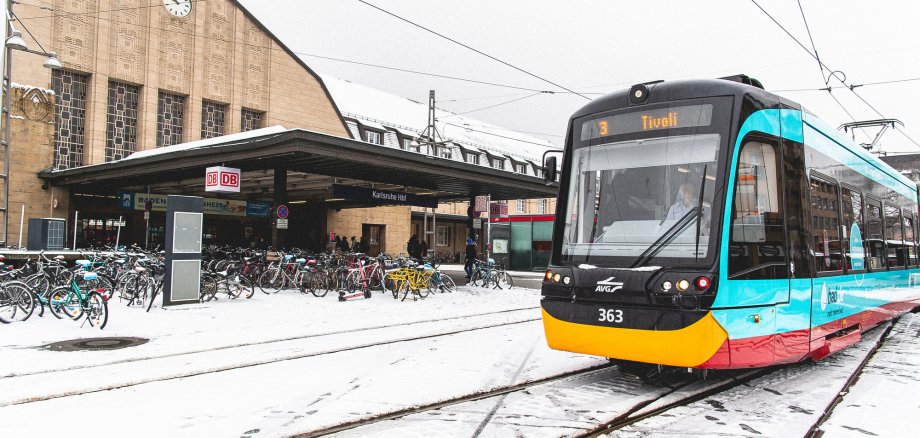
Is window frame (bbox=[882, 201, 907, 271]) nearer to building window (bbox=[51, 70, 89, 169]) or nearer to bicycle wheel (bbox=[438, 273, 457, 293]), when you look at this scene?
bicycle wheel (bbox=[438, 273, 457, 293])

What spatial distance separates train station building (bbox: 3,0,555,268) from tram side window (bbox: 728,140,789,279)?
400 inches

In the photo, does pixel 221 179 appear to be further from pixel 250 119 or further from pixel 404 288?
pixel 250 119

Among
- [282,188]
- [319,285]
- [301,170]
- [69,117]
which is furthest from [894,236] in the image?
[69,117]

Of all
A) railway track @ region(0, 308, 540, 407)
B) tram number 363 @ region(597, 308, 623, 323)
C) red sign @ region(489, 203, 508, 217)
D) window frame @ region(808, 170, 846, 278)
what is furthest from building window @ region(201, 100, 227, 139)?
window frame @ region(808, 170, 846, 278)

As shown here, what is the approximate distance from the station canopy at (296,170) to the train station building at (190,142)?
0.05m

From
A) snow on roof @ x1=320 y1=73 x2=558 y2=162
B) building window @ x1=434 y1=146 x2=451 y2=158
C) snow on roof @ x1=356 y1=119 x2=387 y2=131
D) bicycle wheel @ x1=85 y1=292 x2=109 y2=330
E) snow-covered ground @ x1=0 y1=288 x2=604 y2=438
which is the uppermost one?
snow on roof @ x1=320 y1=73 x2=558 y2=162

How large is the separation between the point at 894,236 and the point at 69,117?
26068 mm

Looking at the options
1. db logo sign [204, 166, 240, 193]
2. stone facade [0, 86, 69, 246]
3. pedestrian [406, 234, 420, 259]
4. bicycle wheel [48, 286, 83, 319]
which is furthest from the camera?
stone facade [0, 86, 69, 246]

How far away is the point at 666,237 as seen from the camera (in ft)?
18.5

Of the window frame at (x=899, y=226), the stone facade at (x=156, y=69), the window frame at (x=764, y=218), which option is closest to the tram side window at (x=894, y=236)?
the window frame at (x=899, y=226)

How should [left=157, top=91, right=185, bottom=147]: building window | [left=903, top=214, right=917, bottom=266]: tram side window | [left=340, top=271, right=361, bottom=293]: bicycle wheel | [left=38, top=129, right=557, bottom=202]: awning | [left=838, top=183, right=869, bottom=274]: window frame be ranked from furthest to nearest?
[left=157, top=91, right=185, bottom=147]: building window, [left=340, top=271, right=361, bottom=293]: bicycle wheel, [left=38, top=129, right=557, bottom=202]: awning, [left=903, top=214, right=917, bottom=266]: tram side window, [left=838, top=183, right=869, bottom=274]: window frame

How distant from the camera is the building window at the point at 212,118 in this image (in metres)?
27.6

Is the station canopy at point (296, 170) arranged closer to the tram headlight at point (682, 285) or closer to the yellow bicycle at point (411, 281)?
the yellow bicycle at point (411, 281)

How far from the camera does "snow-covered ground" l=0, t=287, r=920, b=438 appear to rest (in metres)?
4.96
